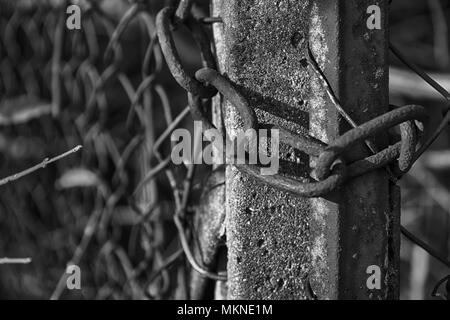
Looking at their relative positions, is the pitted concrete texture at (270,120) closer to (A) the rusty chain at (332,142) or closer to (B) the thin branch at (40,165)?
(A) the rusty chain at (332,142)

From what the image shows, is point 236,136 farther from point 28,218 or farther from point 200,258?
point 28,218

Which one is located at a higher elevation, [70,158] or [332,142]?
[70,158]

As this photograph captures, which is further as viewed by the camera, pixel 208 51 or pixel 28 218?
pixel 28 218

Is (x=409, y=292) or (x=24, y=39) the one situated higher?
(x=24, y=39)

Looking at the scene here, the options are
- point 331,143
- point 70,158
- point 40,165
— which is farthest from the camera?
point 70,158

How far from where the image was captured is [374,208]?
54 cm

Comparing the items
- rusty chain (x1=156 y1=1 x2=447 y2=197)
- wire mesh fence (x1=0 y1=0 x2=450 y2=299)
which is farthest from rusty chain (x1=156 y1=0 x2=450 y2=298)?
wire mesh fence (x1=0 y1=0 x2=450 y2=299)

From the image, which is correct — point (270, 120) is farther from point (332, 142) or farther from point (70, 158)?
point (70, 158)

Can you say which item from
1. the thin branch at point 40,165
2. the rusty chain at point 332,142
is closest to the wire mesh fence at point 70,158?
the thin branch at point 40,165

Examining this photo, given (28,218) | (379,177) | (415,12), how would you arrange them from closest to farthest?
1. (379,177)
2. (28,218)
3. (415,12)

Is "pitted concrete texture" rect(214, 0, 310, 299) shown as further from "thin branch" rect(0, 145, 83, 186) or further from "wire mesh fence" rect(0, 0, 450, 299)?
"wire mesh fence" rect(0, 0, 450, 299)

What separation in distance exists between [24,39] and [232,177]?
3.47 ft

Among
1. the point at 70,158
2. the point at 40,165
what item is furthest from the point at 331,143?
the point at 70,158

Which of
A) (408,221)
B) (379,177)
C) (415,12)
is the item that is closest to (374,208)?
(379,177)
